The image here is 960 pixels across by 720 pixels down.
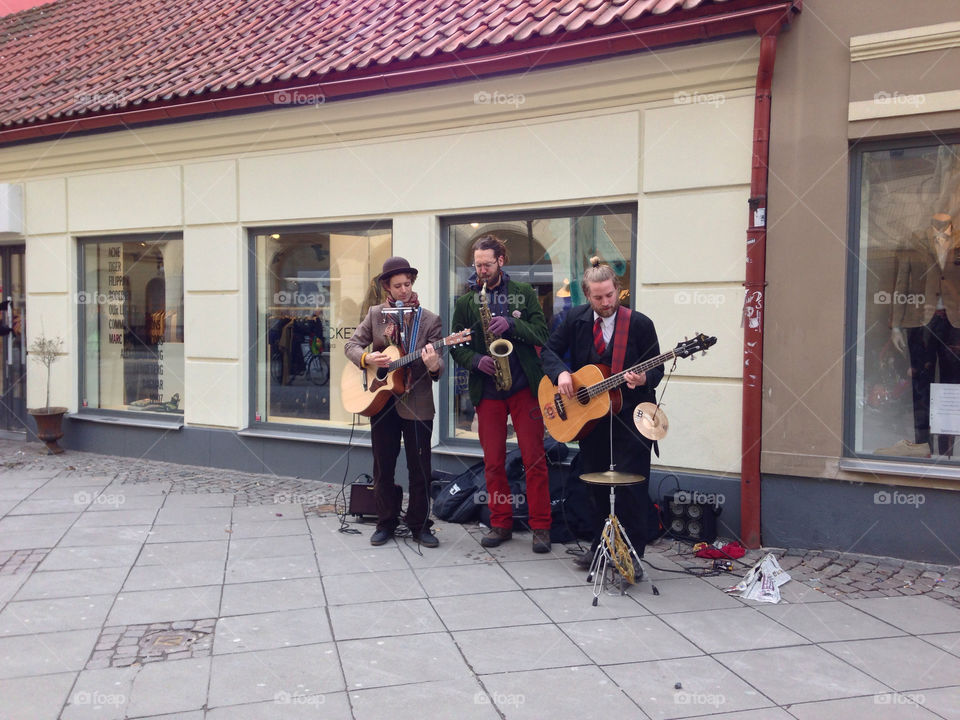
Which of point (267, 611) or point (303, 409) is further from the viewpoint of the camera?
point (303, 409)

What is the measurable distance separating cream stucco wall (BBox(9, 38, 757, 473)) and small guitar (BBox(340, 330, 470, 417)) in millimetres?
1789

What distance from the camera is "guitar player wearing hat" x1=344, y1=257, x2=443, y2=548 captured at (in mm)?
5809

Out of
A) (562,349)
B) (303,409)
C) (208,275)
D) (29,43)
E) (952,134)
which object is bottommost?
(303,409)

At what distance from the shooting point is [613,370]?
198 inches

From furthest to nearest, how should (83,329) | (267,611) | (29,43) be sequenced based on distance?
(29,43) → (83,329) → (267,611)

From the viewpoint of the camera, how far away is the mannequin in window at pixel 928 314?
18.7ft

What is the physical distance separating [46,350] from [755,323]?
804 centimetres

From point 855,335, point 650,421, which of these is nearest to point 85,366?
point 650,421

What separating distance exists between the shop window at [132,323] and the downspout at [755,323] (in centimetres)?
612

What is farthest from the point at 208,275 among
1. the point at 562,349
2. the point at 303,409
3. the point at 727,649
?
the point at 727,649

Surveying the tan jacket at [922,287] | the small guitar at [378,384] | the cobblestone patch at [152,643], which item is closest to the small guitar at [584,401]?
the small guitar at [378,384]

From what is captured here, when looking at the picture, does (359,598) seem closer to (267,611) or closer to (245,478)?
(267,611)

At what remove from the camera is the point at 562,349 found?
210 inches

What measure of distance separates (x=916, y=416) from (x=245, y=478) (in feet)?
19.6
